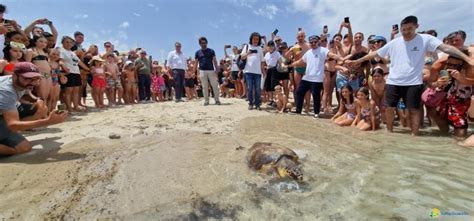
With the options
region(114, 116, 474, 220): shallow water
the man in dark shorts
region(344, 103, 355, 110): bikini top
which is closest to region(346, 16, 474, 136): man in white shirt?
region(114, 116, 474, 220): shallow water

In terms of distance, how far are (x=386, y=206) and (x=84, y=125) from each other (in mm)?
4761

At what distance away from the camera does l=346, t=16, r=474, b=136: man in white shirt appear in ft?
14.4

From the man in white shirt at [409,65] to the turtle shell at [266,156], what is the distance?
2.54m

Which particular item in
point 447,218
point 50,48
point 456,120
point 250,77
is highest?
point 50,48

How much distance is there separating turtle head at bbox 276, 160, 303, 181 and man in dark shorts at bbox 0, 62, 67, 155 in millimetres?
2563

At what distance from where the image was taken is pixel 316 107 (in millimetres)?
6273

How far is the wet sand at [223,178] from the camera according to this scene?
7.54 feet

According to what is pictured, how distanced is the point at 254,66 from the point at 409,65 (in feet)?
10.6

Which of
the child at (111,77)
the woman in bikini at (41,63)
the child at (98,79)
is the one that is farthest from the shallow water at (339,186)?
the child at (111,77)

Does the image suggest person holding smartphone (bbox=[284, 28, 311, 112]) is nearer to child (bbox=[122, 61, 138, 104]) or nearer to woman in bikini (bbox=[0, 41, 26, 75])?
child (bbox=[122, 61, 138, 104])

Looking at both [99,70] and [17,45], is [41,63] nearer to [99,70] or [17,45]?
[17,45]

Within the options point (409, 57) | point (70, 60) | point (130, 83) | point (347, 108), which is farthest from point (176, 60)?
point (409, 57)

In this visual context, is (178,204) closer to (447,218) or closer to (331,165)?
(331,165)

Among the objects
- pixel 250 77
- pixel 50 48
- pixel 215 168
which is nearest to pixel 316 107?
pixel 250 77
